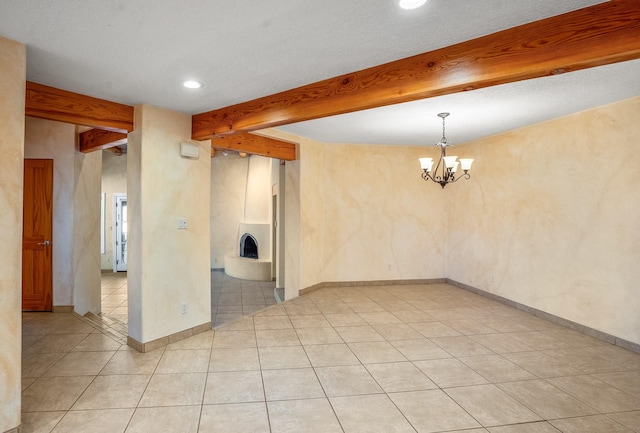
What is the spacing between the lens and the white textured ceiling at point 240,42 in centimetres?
171

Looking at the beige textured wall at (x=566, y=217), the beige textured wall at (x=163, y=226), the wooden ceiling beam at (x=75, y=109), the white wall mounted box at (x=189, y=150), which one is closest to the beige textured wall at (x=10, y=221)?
the wooden ceiling beam at (x=75, y=109)

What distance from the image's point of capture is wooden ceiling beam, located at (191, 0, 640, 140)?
1.71 m

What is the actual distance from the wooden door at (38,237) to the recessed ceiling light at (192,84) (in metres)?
3.06

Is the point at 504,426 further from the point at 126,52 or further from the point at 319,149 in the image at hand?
the point at 319,149

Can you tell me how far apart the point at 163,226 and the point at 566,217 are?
4.52 m

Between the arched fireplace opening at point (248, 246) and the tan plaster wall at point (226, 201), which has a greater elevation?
the tan plaster wall at point (226, 201)

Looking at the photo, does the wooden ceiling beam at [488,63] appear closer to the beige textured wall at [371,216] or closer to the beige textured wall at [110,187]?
the beige textured wall at [371,216]

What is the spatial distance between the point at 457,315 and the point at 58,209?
548 centimetres

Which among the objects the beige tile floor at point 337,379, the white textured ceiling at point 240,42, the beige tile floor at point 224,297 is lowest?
the beige tile floor at point 224,297

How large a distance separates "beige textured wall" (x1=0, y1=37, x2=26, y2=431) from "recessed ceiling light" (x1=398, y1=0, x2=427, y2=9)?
225 cm

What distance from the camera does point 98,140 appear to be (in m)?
4.24

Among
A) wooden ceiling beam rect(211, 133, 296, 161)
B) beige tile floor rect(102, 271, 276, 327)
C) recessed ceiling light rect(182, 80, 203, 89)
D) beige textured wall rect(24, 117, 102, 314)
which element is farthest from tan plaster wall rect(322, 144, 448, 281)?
beige textured wall rect(24, 117, 102, 314)

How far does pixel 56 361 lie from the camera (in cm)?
299

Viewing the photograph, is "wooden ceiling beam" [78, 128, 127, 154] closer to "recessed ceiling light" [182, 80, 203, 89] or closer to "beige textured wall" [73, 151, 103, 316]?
"beige textured wall" [73, 151, 103, 316]
